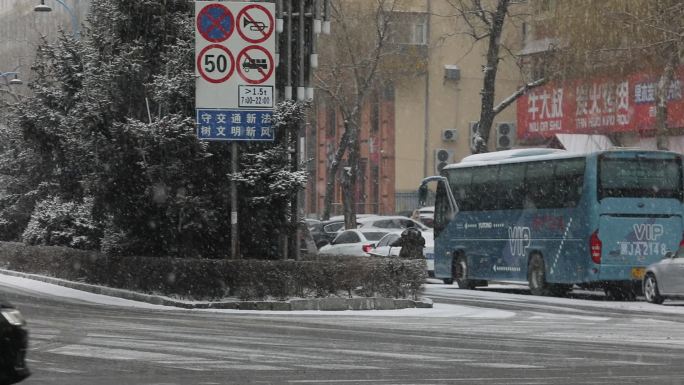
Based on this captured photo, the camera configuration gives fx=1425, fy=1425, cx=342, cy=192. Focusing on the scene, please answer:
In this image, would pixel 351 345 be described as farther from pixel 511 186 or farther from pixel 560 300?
pixel 511 186

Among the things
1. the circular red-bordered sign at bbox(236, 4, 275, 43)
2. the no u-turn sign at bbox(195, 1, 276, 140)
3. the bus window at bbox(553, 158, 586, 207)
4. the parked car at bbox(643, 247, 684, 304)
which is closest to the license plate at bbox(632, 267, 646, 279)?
the parked car at bbox(643, 247, 684, 304)

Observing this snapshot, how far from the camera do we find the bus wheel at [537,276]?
34031 mm

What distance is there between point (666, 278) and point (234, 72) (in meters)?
9.96

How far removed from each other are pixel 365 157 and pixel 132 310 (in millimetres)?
58176

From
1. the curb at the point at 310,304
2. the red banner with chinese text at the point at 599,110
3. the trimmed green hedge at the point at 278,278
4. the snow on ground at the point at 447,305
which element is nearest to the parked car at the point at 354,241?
the snow on ground at the point at 447,305

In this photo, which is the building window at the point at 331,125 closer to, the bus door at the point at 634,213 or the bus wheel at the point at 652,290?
the bus door at the point at 634,213

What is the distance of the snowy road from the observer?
13.3 meters

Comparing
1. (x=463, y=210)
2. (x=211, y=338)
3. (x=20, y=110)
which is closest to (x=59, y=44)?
(x=20, y=110)

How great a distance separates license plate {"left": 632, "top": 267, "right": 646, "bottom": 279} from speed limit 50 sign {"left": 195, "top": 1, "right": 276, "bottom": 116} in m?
9.59

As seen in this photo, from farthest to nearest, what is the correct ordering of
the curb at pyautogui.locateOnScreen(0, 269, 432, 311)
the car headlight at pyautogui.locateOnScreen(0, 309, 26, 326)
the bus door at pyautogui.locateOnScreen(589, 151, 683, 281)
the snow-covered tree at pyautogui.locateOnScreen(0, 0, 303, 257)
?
1. the bus door at pyautogui.locateOnScreen(589, 151, 683, 281)
2. the snow-covered tree at pyautogui.locateOnScreen(0, 0, 303, 257)
3. the curb at pyautogui.locateOnScreen(0, 269, 432, 311)
4. the car headlight at pyautogui.locateOnScreen(0, 309, 26, 326)

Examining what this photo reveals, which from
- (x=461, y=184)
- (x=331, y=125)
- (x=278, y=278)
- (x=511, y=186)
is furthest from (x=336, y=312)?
(x=331, y=125)

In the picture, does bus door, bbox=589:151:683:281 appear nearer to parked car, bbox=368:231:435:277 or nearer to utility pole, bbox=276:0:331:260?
utility pole, bbox=276:0:331:260

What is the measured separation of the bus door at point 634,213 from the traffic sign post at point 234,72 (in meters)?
8.44

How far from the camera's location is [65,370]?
13398 mm
